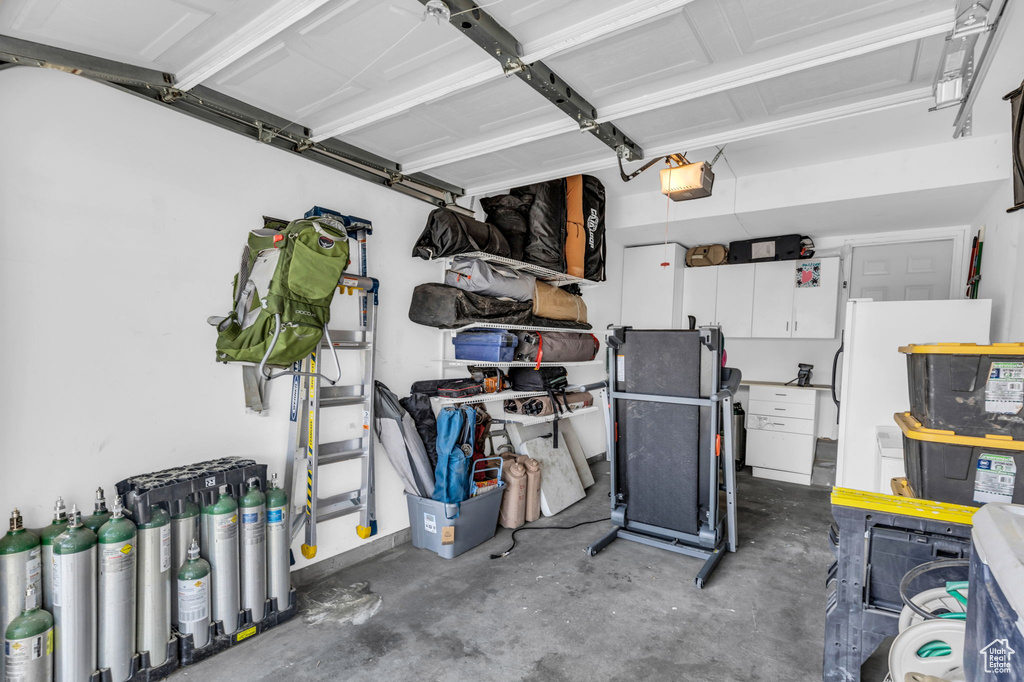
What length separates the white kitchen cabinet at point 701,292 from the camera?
548cm

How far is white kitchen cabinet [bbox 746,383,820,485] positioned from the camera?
463 cm

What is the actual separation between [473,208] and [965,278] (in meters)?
4.41

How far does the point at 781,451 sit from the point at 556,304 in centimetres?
283

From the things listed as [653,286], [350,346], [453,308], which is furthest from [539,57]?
[653,286]

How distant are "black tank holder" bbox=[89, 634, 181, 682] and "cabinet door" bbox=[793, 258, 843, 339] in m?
5.44

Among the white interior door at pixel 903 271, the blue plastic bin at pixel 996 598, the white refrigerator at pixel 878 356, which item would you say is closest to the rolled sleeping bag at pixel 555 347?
the white refrigerator at pixel 878 356

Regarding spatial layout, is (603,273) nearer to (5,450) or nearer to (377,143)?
(377,143)

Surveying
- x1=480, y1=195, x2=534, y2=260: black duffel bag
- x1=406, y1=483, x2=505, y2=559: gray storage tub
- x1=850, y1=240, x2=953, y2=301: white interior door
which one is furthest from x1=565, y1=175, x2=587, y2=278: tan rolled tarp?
x1=850, y1=240, x2=953, y2=301: white interior door

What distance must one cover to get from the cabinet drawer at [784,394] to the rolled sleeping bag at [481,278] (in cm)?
297

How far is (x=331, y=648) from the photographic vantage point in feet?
6.81

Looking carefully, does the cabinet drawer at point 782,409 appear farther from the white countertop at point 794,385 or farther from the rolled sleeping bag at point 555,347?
the rolled sleeping bag at point 555,347

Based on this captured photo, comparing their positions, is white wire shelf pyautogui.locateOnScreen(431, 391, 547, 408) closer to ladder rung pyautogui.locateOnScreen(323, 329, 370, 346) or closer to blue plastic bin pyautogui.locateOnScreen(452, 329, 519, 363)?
blue plastic bin pyautogui.locateOnScreen(452, 329, 519, 363)

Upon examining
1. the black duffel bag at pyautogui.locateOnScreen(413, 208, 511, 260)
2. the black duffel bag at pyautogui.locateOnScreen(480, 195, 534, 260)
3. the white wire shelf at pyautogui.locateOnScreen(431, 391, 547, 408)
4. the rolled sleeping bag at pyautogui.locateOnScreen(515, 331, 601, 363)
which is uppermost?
the black duffel bag at pyautogui.locateOnScreen(480, 195, 534, 260)

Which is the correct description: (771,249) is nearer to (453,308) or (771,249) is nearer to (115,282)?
(453,308)
